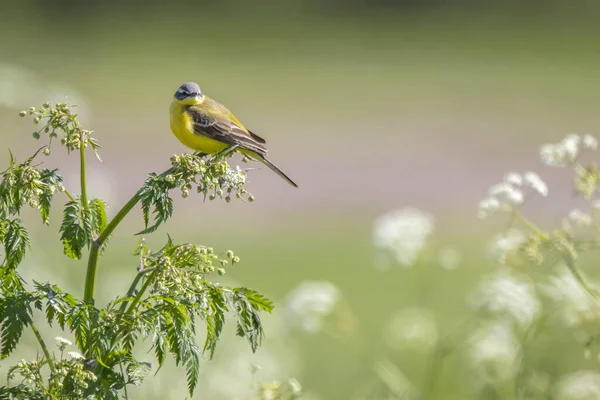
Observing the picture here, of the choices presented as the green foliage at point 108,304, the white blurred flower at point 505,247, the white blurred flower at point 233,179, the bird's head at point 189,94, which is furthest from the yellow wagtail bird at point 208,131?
the green foliage at point 108,304

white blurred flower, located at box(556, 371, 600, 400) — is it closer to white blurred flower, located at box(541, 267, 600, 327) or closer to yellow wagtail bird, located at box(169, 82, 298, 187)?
white blurred flower, located at box(541, 267, 600, 327)

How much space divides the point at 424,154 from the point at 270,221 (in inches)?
205

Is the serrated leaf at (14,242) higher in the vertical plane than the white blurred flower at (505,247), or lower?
lower

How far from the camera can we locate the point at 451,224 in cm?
1688

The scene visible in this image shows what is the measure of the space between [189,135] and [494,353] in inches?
75.6

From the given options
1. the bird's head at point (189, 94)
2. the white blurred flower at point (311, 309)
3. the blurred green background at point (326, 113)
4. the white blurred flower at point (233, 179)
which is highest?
the blurred green background at point (326, 113)

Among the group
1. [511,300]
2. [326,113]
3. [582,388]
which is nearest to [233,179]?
[511,300]

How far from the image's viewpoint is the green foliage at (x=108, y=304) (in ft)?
7.88

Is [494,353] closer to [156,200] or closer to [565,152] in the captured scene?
[565,152]

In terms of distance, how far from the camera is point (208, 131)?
4746 mm

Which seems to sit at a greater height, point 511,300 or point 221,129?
point 221,129

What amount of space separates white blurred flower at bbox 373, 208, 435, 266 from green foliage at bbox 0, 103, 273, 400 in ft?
9.24

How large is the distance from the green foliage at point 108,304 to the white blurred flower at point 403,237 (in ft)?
9.24

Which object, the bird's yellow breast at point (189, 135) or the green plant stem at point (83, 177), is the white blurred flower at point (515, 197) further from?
the green plant stem at point (83, 177)
